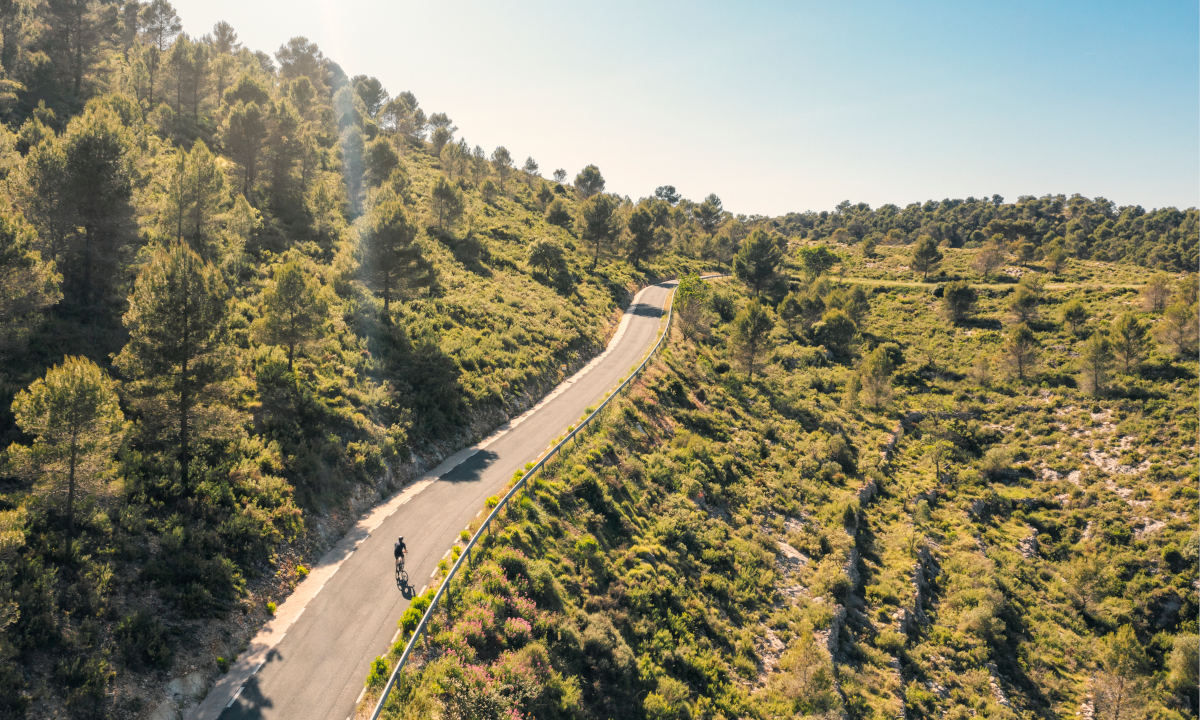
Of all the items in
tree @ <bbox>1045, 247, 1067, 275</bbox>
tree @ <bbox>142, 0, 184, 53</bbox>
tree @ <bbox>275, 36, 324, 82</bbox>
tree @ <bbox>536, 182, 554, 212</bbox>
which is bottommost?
tree @ <bbox>1045, 247, 1067, 275</bbox>

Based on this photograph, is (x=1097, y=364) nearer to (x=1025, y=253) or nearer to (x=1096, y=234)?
(x=1025, y=253)

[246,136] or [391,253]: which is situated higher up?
[246,136]

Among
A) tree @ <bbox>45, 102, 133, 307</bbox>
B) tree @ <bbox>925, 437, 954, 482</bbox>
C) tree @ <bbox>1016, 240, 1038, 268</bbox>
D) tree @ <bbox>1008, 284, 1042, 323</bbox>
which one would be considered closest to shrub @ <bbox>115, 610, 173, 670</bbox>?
tree @ <bbox>45, 102, 133, 307</bbox>

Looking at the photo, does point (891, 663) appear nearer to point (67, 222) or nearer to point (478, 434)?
point (478, 434)

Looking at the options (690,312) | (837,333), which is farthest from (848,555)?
(837,333)

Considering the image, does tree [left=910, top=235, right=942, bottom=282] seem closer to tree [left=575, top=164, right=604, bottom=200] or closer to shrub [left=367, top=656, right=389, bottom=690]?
tree [left=575, top=164, right=604, bottom=200]
